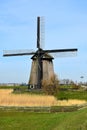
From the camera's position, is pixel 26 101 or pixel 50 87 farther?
pixel 50 87

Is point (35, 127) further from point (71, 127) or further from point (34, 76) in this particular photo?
→ point (34, 76)

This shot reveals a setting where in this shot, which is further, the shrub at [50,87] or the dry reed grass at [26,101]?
the shrub at [50,87]

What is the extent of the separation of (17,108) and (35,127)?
11.3 metres

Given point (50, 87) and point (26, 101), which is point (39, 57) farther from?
point (26, 101)

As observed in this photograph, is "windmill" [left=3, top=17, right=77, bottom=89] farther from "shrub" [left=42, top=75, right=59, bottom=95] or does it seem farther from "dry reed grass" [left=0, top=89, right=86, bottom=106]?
"dry reed grass" [left=0, top=89, right=86, bottom=106]

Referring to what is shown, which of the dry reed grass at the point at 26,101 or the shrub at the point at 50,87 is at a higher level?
the shrub at the point at 50,87

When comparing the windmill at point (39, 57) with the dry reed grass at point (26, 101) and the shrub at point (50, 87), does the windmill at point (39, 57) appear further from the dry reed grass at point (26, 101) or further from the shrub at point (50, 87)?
the dry reed grass at point (26, 101)

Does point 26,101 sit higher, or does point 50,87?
point 50,87

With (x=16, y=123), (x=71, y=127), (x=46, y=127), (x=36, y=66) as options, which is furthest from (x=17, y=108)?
(x=36, y=66)

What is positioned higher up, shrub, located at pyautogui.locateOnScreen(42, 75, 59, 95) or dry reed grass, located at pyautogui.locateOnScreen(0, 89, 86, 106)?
shrub, located at pyautogui.locateOnScreen(42, 75, 59, 95)

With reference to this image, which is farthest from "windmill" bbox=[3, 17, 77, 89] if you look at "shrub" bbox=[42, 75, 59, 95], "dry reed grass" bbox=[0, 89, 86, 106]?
"dry reed grass" bbox=[0, 89, 86, 106]

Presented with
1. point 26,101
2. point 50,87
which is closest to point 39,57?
point 50,87

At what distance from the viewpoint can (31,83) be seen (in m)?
59.0

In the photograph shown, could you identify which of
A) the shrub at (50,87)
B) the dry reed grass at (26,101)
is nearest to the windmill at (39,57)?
the shrub at (50,87)
